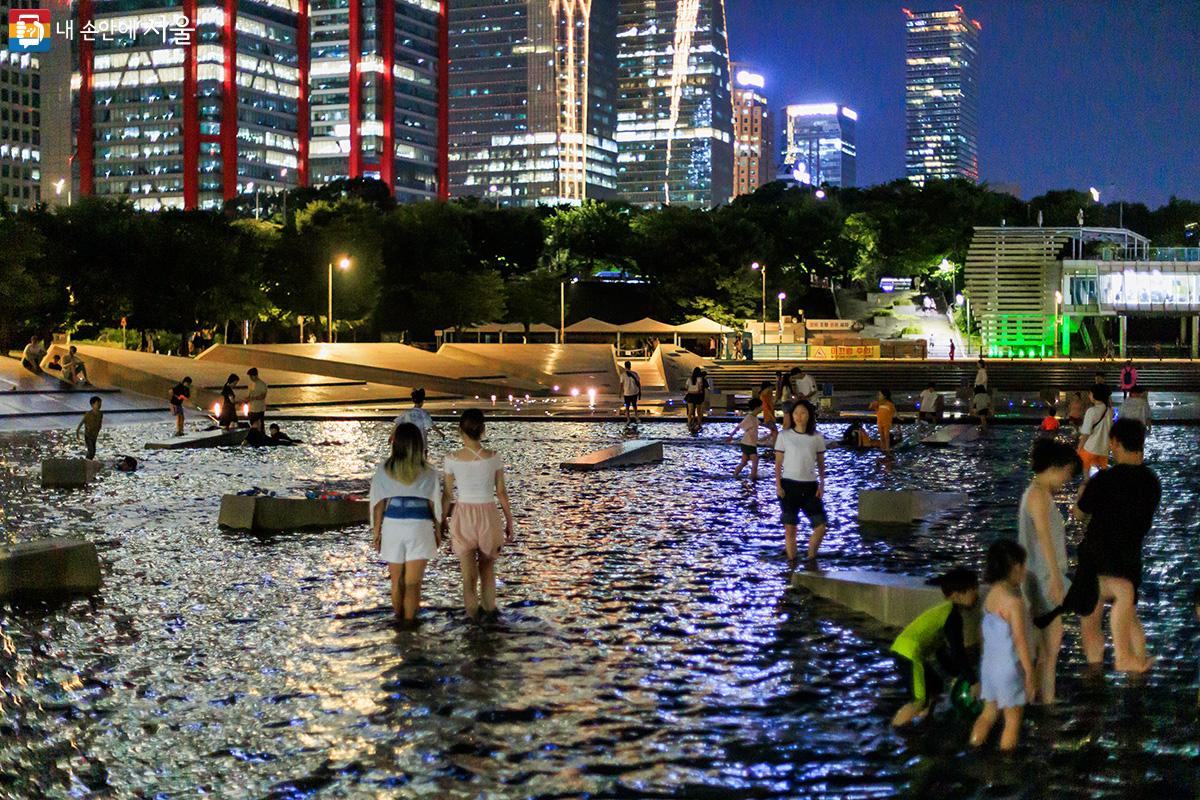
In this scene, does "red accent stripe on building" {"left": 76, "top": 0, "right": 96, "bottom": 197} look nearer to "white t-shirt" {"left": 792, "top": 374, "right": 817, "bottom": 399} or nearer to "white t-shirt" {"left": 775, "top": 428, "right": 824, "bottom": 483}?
"white t-shirt" {"left": 792, "top": 374, "right": 817, "bottom": 399}

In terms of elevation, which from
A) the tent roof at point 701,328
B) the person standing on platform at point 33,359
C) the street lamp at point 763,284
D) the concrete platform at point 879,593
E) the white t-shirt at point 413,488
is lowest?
the concrete platform at point 879,593

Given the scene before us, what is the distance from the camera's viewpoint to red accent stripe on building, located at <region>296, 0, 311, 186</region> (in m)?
169

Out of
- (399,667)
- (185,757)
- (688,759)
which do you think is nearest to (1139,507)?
(688,759)

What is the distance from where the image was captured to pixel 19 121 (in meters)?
153

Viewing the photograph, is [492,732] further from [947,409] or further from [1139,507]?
[947,409]

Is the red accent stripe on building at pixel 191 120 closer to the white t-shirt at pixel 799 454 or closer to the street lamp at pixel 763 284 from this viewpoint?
the street lamp at pixel 763 284

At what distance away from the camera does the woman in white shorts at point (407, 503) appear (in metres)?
9.38

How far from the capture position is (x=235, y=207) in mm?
146250

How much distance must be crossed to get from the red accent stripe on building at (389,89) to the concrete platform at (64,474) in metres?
162

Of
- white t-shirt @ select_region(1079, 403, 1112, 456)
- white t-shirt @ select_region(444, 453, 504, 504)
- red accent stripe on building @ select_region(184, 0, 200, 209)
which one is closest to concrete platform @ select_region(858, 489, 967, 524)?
white t-shirt @ select_region(1079, 403, 1112, 456)

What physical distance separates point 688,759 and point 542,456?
60.0 feet

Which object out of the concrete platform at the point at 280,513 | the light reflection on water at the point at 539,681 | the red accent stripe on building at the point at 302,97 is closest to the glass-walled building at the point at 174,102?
the red accent stripe on building at the point at 302,97

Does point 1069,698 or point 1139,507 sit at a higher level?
point 1139,507

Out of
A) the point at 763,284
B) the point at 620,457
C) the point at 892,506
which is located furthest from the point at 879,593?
the point at 763,284
